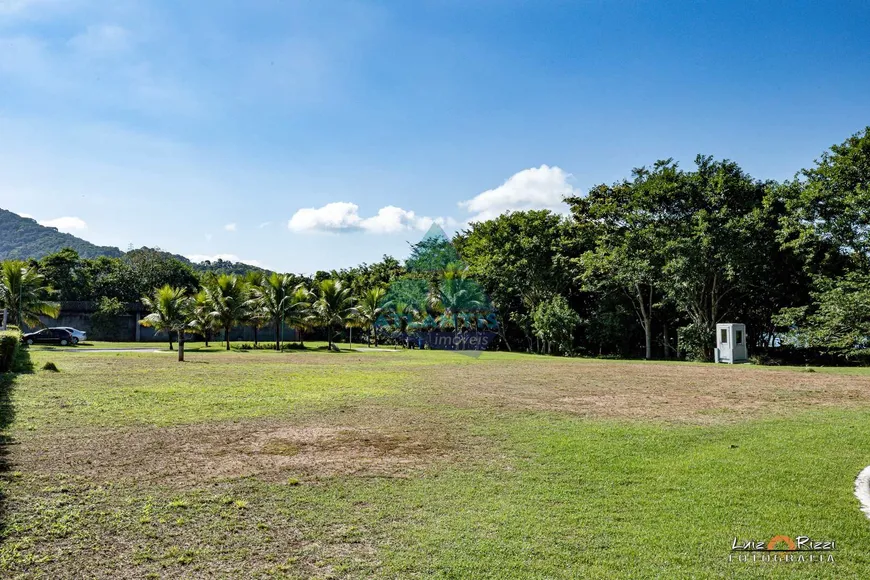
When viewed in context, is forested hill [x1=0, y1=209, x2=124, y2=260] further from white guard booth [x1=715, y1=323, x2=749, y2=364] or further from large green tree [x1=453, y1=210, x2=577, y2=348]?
white guard booth [x1=715, y1=323, x2=749, y2=364]

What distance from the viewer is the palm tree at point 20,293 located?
31297 mm

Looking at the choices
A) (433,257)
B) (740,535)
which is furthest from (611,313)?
(740,535)

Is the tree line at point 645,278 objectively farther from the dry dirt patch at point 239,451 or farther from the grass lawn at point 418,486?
the dry dirt patch at point 239,451

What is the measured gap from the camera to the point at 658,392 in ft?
48.1

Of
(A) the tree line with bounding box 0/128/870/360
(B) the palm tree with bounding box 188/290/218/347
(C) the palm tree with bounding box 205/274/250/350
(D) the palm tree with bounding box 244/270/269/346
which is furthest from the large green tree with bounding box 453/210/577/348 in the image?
(B) the palm tree with bounding box 188/290/218/347

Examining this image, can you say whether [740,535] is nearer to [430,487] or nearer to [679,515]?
[679,515]

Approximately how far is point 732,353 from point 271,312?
27.2 metres

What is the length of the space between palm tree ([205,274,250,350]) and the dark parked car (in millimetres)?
9336

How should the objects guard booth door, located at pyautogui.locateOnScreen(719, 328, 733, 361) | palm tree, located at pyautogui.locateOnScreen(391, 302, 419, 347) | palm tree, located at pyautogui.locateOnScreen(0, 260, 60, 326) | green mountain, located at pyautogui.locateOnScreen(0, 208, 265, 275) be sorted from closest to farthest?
1. guard booth door, located at pyautogui.locateOnScreen(719, 328, 733, 361)
2. palm tree, located at pyautogui.locateOnScreen(0, 260, 60, 326)
3. palm tree, located at pyautogui.locateOnScreen(391, 302, 419, 347)
4. green mountain, located at pyautogui.locateOnScreen(0, 208, 265, 275)

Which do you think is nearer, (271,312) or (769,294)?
(769,294)

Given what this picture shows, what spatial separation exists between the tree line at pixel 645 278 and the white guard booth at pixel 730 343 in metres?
1.48

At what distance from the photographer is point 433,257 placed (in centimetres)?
3694

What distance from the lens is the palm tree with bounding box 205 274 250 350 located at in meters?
36.5

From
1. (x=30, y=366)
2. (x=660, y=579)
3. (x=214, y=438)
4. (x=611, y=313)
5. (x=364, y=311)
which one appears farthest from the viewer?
(x=364, y=311)
